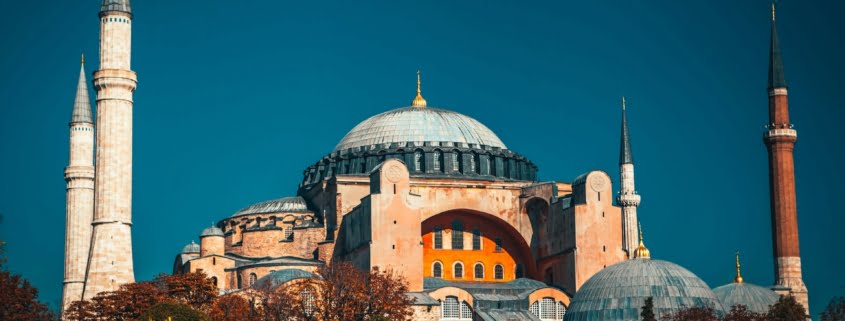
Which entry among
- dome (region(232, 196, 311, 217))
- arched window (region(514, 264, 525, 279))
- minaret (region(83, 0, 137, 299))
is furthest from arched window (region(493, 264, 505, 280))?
minaret (region(83, 0, 137, 299))

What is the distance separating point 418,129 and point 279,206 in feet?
19.4

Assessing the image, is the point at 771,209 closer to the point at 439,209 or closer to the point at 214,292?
the point at 439,209

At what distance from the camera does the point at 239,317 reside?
44500 mm

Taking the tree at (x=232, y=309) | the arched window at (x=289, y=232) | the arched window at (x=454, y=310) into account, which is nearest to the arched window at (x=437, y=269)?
the arched window at (x=454, y=310)

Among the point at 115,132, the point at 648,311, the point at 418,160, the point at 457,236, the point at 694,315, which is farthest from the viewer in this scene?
the point at 418,160

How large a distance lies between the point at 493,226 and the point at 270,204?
8786 mm

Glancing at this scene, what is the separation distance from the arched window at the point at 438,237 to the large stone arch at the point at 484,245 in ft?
0.33

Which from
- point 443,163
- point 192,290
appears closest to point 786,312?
point 192,290

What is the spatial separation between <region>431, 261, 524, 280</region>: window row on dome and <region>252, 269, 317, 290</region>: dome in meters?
5.38

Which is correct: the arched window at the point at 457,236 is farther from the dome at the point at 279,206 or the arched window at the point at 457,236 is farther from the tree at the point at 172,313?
the tree at the point at 172,313

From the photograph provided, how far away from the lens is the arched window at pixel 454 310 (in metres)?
51.3

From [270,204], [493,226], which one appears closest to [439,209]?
[493,226]

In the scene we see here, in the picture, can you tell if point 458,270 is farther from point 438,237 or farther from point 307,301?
point 307,301

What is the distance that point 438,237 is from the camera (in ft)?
184
